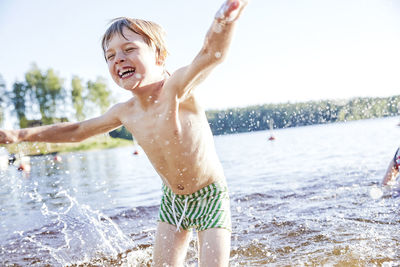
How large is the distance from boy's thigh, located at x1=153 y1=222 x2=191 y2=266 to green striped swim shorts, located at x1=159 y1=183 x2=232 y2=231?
0.16 ft

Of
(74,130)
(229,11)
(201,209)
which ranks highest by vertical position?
(229,11)

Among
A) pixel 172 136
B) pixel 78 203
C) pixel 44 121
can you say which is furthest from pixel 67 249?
pixel 44 121

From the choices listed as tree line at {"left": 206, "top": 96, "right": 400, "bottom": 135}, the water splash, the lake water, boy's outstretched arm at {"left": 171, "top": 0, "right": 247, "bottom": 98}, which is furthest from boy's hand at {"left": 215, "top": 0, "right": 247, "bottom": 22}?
the water splash

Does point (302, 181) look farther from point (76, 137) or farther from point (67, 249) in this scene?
point (76, 137)

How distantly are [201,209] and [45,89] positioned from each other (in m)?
52.4

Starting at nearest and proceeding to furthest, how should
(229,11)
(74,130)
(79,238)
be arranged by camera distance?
(229,11), (74,130), (79,238)

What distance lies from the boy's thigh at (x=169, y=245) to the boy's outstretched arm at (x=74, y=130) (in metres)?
0.88

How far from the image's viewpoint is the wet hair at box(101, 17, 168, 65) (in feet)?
8.04

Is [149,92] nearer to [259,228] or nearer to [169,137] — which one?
[169,137]

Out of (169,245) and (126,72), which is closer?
(126,72)

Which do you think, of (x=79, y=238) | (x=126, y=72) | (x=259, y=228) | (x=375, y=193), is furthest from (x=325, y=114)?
(x=126, y=72)

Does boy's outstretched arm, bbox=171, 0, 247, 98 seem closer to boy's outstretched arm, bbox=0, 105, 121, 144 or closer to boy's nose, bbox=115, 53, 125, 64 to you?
boy's nose, bbox=115, 53, 125, 64

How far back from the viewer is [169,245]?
2.58 meters

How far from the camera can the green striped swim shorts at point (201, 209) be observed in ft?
7.90
